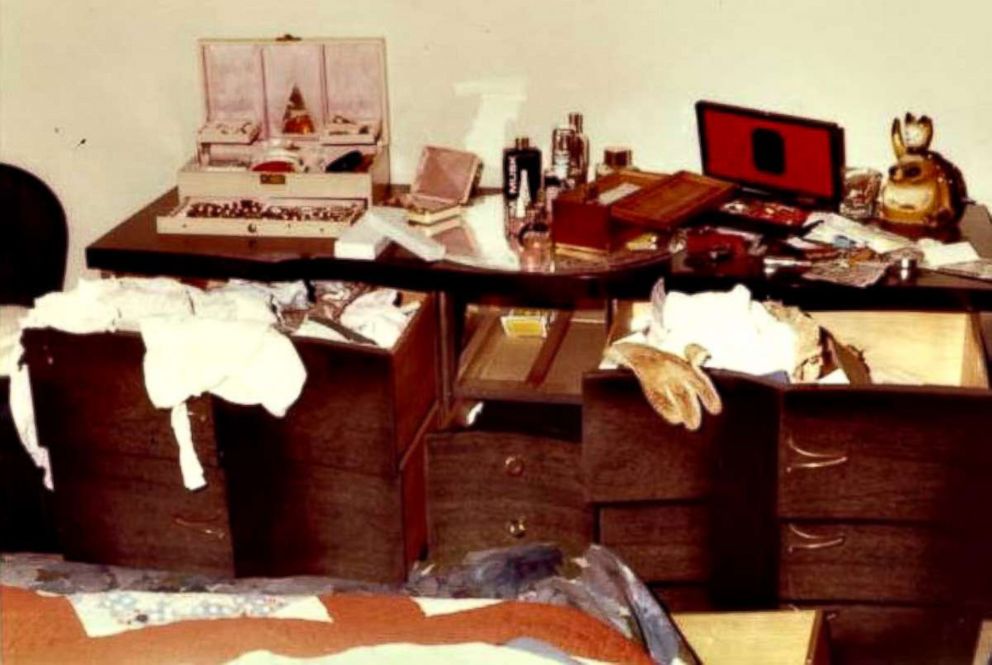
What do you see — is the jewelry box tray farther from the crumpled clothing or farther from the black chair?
the black chair

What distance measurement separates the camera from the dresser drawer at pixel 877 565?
231 cm

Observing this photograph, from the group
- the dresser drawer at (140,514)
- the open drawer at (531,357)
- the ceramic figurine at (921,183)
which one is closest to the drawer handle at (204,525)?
the dresser drawer at (140,514)

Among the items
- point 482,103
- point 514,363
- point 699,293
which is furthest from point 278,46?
point 699,293

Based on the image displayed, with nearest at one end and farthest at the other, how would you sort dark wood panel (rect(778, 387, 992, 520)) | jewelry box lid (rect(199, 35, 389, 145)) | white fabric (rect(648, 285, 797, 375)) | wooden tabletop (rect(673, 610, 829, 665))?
wooden tabletop (rect(673, 610, 829, 665))
dark wood panel (rect(778, 387, 992, 520))
white fabric (rect(648, 285, 797, 375))
jewelry box lid (rect(199, 35, 389, 145))

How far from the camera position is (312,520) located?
2.52 m

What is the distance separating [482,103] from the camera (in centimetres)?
287

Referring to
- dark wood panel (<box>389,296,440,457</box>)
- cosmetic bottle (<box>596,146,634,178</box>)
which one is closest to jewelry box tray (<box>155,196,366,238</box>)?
dark wood panel (<box>389,296,440,457</box>)

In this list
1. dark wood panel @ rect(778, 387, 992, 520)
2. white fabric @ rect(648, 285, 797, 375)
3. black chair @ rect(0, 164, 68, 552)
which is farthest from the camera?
black chair @ rect(0, 164, 68, 552)

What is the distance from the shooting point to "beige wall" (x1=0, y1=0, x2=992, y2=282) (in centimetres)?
271

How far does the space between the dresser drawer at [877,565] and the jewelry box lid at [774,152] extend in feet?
2.04

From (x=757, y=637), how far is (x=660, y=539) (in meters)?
0.33

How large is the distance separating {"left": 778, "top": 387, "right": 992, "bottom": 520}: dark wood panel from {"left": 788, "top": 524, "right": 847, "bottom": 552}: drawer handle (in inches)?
1.4

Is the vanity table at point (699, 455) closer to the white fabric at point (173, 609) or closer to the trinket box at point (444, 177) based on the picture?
the trinket box at point (444, 177)

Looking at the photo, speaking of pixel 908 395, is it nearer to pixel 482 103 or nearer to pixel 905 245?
pixel 905 245
